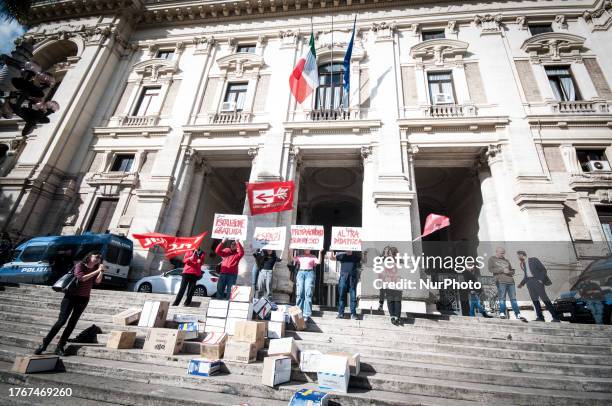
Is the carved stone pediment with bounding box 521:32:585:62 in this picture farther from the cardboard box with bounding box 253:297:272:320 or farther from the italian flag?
the cardboard box with bounding box 253:297:272:320

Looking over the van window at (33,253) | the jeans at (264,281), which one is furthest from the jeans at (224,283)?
the van window at (33,253)

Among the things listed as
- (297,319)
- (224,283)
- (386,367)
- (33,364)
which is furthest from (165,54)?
(386,367)

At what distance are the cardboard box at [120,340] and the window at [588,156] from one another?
50.4 feet

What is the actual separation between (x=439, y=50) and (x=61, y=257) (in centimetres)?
1882

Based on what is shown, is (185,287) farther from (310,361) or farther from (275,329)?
(310,361)

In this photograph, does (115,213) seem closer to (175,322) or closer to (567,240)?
(175,322)

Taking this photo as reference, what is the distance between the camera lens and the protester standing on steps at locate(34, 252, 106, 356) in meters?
4.36

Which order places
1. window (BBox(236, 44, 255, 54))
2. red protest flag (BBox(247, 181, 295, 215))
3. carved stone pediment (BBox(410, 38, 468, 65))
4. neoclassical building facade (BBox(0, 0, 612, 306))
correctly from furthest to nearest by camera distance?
window (BBox(236, 44, 255, 54))
carved stone pediment (BBox(410, 38, 468, 65))
neoclassical building facade (BBox(0, 0, 612, 306))
red protest flag (BBox(247, 181, 295, 215))

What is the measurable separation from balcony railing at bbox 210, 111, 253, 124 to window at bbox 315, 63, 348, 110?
11.6ft

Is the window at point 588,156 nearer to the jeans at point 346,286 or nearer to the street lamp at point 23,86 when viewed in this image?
the jeans at point 346,286

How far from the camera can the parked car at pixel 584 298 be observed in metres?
6.51

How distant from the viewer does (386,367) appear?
13.6ft

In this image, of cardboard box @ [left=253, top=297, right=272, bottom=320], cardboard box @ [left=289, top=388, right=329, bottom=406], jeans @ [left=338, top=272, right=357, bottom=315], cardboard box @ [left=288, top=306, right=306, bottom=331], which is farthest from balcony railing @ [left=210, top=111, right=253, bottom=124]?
cardboard box @ [left=289, top=388, right=329, bottom=406]

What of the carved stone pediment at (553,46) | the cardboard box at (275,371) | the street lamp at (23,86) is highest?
the carved stone pediment at (553,46)
